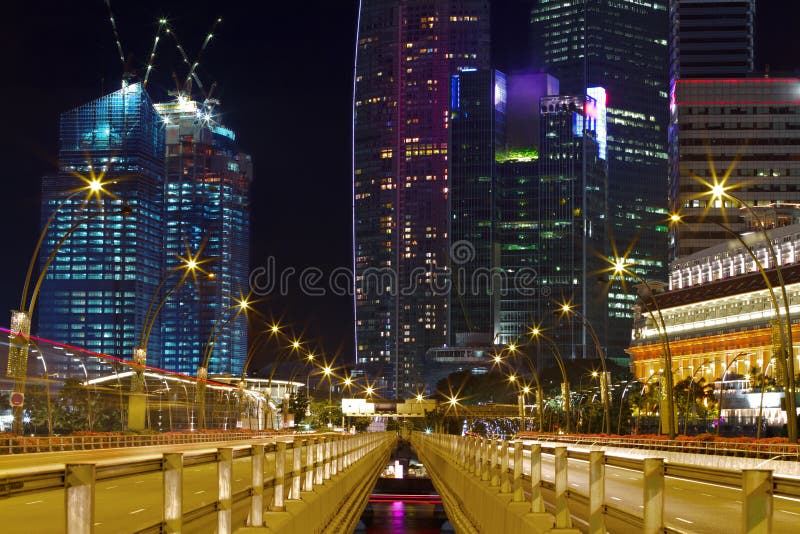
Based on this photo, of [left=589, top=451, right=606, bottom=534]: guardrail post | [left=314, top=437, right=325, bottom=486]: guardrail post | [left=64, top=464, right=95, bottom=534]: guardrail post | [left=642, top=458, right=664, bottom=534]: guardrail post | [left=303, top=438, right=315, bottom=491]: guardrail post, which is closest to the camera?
[left=64, top=464, right=95, bottom=534]: guardrail post

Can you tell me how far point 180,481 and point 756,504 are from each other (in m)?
4.11

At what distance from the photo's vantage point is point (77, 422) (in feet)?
221

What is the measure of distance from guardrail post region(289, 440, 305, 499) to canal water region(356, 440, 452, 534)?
62.5 meters

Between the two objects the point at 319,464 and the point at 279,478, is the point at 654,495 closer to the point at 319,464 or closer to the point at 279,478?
the point at 279,478

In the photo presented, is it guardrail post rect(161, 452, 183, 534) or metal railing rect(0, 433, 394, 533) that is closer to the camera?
metal railing rect(0, 433, 394, 533)

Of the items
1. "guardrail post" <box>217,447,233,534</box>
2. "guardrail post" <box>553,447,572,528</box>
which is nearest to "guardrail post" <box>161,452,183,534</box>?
"guardrail post" <box>217,447,233,534</box>

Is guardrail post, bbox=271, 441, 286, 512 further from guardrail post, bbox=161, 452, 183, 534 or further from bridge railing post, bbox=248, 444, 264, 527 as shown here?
guardrail post, bbox=161, 452, 183, 534

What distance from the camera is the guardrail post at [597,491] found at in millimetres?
10391

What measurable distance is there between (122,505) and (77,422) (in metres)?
61.5

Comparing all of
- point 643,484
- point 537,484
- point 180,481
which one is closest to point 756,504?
point 643,484

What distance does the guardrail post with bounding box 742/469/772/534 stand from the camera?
6602mm

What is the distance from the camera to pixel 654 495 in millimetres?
8492

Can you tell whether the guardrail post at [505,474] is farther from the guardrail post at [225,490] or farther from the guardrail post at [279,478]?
the guardrail post at [225,490]

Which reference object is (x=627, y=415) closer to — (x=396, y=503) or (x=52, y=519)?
(x=396, y=503)
